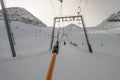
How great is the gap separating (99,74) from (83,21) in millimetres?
17559

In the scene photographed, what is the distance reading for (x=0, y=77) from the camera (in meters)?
11.0

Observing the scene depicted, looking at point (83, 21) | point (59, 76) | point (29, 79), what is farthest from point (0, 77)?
point (83, 21)

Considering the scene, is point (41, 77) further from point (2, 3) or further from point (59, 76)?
point (2, 3)

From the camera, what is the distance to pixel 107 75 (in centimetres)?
1102

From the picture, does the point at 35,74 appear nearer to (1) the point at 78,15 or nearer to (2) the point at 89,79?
(2) the point at 89,79

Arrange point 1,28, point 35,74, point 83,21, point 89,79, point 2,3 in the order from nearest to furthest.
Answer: point 89,79 < point 35,74 < point 2,3 < point 83,21 < point 1,28

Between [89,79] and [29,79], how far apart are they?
373 centimetres

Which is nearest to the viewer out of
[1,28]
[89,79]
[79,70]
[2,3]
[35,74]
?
[89,79]

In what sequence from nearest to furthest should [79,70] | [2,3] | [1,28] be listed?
[79,70] < [2,3] < [1,28]

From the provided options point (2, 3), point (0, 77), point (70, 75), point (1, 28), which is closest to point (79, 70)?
point (70, 75)

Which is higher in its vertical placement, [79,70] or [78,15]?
[78,15]

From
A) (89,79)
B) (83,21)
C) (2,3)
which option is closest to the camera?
(89,79)

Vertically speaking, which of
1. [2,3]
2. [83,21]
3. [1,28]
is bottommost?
[1,28]

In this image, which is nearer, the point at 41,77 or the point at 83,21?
the point at 41,77
